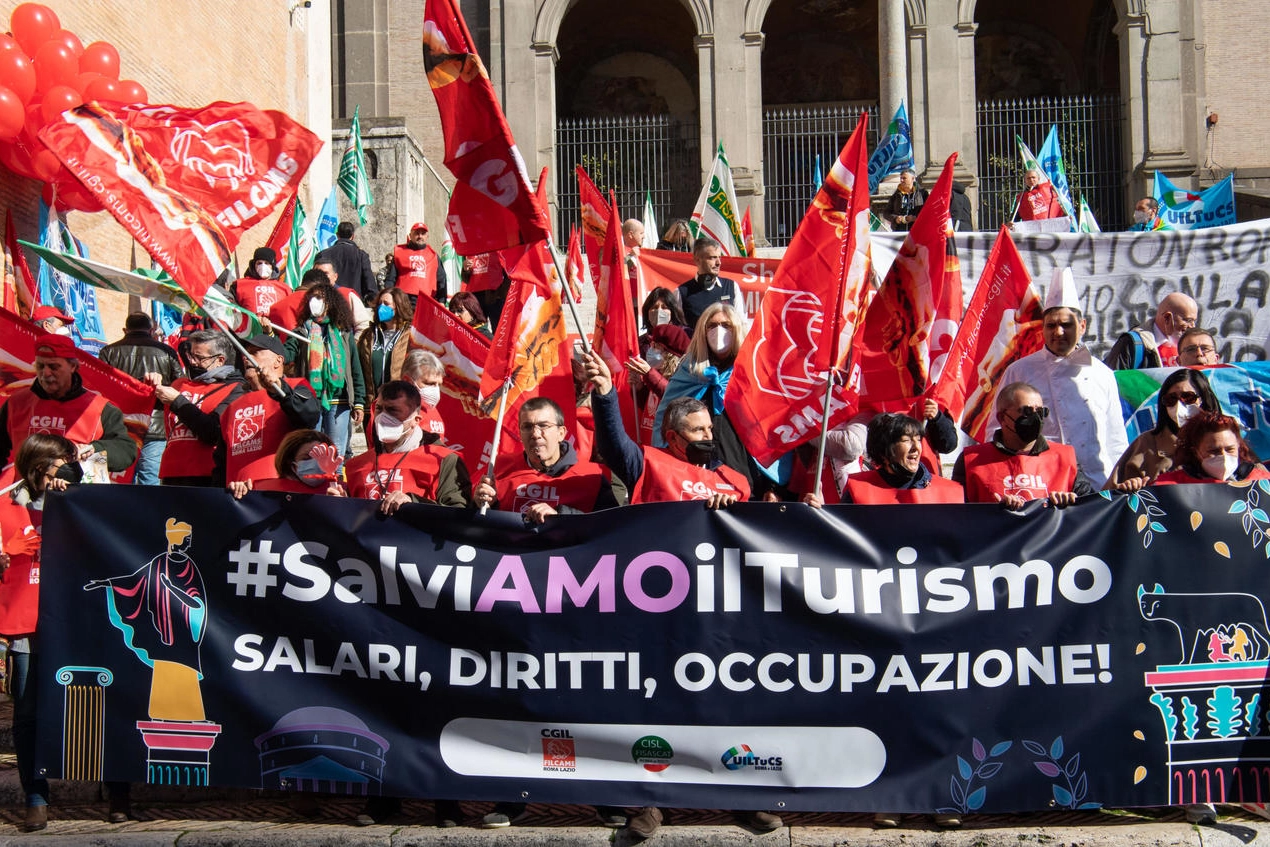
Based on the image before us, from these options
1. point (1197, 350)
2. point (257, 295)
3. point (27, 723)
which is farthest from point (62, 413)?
point (1197, 350)

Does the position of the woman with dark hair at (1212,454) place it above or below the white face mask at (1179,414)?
below

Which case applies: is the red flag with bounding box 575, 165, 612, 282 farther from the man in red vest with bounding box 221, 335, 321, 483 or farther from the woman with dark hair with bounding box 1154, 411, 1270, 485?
the woman with dark hair with bounding box 1154, 411, 1270, 485

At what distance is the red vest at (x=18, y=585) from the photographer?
5297 mm

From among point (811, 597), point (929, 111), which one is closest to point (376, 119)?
point (929, 111)

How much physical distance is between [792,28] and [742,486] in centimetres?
2391

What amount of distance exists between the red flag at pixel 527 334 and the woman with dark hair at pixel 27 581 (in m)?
1.90

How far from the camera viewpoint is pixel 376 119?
17.5 meters

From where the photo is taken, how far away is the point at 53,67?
11383 mm

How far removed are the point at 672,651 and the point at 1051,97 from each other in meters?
24.1

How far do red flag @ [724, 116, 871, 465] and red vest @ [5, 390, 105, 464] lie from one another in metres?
3.23

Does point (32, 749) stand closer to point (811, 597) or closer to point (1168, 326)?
point (811, 597)

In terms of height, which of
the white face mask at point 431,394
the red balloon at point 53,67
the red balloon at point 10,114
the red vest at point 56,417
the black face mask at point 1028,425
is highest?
the red balloon at point 53,67

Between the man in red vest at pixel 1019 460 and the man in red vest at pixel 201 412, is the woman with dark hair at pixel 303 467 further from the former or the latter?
the man in red vest at pixel 1019 460

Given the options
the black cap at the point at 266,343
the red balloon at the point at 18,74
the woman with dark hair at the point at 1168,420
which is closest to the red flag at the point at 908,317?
the woman with dark hair at the point at 1168,420
